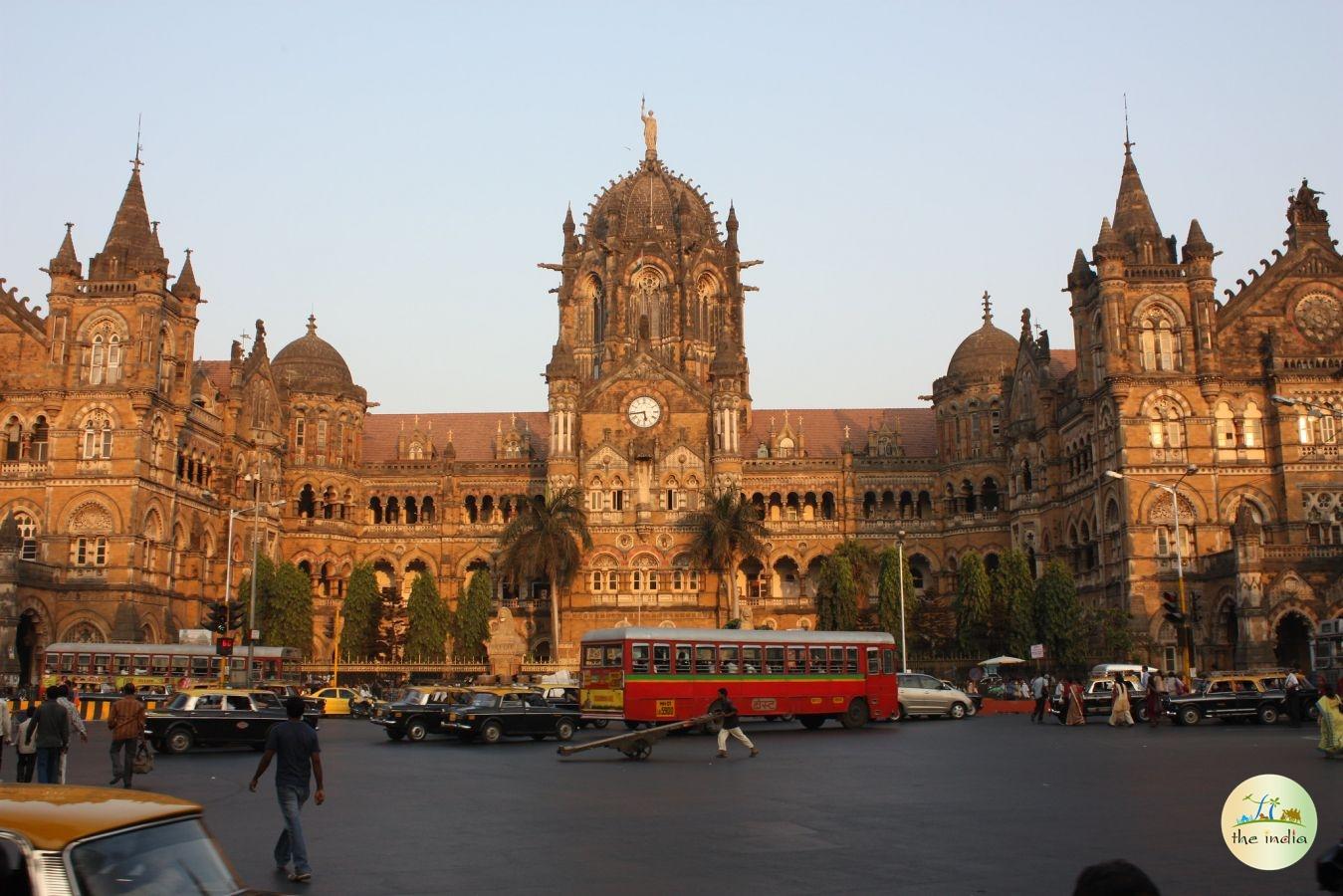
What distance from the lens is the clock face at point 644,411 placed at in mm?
79625

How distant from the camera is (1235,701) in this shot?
40.3 metres

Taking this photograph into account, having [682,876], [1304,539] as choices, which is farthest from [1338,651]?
[682,876]

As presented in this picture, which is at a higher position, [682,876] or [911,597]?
[911,597]

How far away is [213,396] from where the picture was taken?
74625mm

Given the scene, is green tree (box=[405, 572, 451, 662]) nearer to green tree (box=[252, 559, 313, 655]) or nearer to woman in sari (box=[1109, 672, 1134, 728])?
green tree (box=[252, 559, 313, 655])

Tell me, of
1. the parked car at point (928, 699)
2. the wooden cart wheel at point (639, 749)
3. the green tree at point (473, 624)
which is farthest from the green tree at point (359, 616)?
the wooden cart wheel at point (639, 749)

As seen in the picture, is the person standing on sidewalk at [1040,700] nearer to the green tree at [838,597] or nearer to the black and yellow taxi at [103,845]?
the green tree at [838,597]

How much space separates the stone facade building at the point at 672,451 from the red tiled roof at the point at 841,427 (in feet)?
0.87

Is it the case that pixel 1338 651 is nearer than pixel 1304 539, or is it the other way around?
pixel 1338 651

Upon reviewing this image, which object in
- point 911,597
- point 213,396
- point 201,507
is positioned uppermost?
point 213,396

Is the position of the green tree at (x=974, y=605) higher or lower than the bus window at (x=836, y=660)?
higher

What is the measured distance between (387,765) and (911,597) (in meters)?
45.1

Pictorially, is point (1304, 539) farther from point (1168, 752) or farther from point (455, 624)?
point (455, 624)

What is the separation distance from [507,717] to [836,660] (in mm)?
10779
